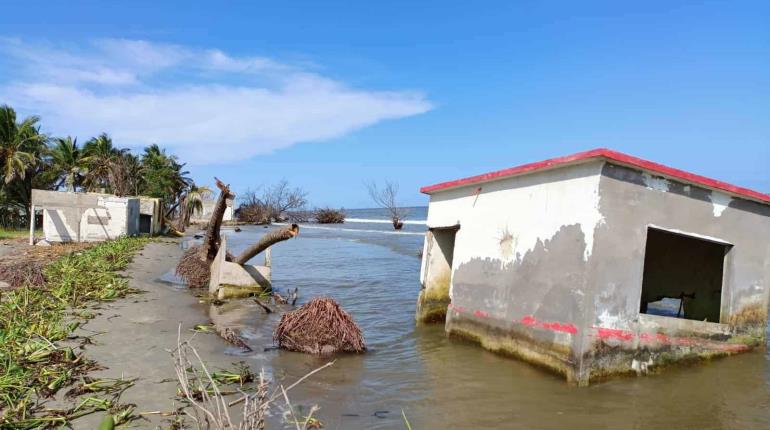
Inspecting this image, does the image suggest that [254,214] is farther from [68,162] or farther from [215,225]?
[215,225]

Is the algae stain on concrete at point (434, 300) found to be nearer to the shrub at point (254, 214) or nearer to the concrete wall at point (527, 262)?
the concrete wall at point (527, 262)

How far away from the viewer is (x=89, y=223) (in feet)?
78.6

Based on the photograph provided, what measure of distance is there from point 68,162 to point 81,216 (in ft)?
57.7

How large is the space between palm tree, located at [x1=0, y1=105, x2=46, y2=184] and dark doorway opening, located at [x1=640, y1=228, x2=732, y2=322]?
33.9 meters

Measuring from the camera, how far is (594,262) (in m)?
6.45

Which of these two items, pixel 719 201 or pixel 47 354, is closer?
pixel 47 354

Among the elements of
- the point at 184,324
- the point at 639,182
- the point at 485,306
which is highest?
the point at 639,182

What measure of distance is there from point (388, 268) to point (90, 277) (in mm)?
11475

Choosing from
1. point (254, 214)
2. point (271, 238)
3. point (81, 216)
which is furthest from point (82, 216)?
point (254, 214)

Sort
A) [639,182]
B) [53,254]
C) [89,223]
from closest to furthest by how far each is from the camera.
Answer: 1. [639,182]
2. [53,254]
3. [89,223]

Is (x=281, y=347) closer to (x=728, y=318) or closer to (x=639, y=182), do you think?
(x=639, y=182)

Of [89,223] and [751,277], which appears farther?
[89,223]

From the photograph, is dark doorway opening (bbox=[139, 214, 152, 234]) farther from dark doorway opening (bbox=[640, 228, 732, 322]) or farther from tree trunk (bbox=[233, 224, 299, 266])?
dark doorway opening (bbox=[640, 228, 732, 322])

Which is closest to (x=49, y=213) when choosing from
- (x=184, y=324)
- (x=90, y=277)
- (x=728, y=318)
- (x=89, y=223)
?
(x=89, y=223)
